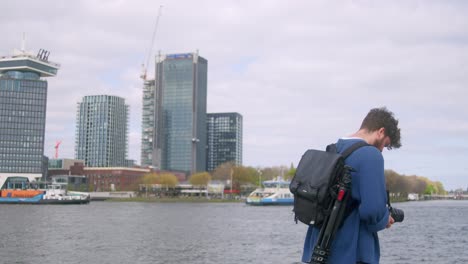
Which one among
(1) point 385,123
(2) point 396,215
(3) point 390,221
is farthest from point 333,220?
(1) point 385,123

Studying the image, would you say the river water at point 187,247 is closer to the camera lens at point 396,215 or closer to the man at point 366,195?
the camera lens at point 396,215

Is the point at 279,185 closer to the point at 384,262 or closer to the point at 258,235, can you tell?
the point at 258,235

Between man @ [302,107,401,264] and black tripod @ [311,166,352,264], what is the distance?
0.10 metres

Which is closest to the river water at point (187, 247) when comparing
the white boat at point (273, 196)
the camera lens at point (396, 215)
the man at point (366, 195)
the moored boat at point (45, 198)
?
the camera lens at point (396, 215)

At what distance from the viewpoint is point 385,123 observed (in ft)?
19.0

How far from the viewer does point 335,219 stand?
17.6 feet

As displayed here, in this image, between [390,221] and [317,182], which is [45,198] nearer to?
[390,221]

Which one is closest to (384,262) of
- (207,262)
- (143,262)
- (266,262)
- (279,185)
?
(266,262)

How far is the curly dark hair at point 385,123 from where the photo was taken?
5.78 meters

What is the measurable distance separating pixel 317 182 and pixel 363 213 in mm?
502

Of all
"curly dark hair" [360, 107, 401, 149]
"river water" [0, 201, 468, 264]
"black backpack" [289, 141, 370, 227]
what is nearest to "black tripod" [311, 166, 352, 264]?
"black backpack" [289, 141, 370, 227]

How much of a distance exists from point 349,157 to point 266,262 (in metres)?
23.4

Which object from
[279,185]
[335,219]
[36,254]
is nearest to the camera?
[335,219]

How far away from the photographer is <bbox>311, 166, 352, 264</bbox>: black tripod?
532cm
